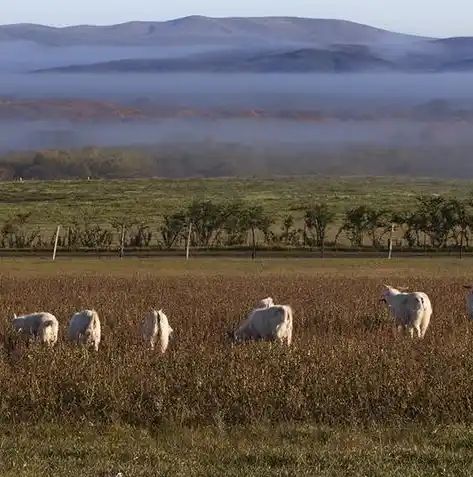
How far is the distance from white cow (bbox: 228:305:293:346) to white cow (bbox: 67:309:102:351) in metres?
2.19

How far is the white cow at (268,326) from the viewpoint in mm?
17094

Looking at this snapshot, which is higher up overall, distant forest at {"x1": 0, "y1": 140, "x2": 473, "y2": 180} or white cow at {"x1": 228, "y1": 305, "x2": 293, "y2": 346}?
white cow at {"x1": 228, "y1": 305, "x2": 293, "y2": 346}

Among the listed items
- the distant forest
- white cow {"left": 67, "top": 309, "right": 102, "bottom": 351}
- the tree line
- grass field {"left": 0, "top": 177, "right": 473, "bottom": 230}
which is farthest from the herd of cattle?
the distant forest

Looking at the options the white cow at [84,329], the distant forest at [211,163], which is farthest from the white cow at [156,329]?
the distant forest at [211,163]

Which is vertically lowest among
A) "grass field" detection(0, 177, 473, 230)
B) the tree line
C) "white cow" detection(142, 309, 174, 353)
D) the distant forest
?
the distant forest

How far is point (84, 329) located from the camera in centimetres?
1681

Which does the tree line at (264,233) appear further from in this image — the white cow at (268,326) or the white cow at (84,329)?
the white cow at (84,329)

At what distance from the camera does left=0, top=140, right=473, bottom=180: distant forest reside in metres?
160

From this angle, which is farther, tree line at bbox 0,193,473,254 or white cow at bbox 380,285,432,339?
tree line at bbox 0,193,473,254

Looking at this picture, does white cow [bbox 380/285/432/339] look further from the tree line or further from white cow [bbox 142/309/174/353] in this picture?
the tree line

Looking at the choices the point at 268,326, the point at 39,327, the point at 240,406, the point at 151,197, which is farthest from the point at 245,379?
the point at 151,197

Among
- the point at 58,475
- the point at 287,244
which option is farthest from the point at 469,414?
the point at 287,244

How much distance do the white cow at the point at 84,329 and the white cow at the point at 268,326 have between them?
2186 mm

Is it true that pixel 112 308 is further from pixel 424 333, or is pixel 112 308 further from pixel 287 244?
pixel 287 244
